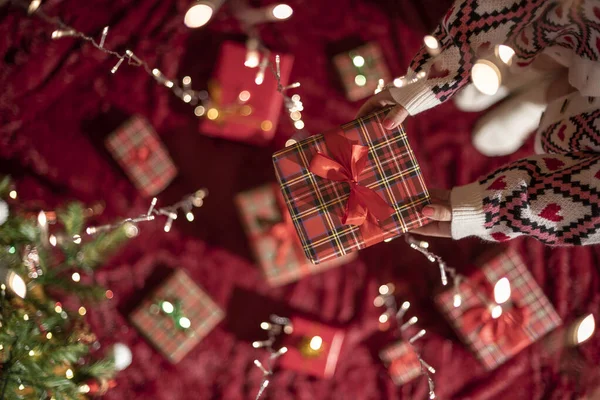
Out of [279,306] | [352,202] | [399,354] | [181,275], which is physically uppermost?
[352,202]

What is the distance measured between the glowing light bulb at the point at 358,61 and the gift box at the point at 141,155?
598mm

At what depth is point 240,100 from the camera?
1345 millimetres

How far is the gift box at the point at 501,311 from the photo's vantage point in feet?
4.23

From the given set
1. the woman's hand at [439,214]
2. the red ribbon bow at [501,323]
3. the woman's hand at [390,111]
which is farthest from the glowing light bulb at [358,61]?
the red ribbon bow at [501,323]

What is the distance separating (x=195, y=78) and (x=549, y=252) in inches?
44.7

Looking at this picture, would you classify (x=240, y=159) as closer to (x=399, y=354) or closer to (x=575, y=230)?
(x=399, y=354)

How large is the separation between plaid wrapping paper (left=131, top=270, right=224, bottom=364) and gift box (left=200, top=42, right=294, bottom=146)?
43 centimetres

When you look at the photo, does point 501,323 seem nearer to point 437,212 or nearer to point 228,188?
point 437,212

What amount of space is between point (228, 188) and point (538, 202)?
825 mm

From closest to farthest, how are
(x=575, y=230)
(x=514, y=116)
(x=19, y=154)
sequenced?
(x=575, y=230) → (x=514, y=116) → (x=19, y=154)

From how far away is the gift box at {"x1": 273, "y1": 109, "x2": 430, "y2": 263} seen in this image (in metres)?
0.94

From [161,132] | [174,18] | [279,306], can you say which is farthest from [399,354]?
[174,18]

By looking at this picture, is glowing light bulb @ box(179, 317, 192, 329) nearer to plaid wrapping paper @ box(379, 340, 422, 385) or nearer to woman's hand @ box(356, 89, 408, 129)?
plaid wrapping paper @ box(379, 340, 422, 385)

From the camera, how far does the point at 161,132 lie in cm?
140
